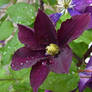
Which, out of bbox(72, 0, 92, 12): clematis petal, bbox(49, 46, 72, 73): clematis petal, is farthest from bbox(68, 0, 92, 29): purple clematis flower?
bbox(49, 46, 72, 73): clematis petal

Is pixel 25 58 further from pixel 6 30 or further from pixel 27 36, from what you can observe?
pixel 6 30

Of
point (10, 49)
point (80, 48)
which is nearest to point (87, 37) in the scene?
point (80, 48)

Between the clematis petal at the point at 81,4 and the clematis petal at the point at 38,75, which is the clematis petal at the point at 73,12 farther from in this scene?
the clematis petal at the point at 38,75

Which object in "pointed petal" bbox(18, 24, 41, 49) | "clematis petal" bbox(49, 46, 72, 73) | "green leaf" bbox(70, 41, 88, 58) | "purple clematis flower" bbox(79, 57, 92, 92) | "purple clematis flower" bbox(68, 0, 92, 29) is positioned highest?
"purple clematis flower" bbox(68, 0, 92, 29)

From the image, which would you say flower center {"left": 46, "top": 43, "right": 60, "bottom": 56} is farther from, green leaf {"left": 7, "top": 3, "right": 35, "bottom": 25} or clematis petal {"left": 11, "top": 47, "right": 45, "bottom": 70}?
green leaf {"left": 7, "top": 3, "right": 35, "bottom": 25}

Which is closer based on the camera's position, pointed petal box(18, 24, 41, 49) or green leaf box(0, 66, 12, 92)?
pointed petal box(18, 24, 41, 49)

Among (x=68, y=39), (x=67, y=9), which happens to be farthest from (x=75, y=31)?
(x=67, y=9)

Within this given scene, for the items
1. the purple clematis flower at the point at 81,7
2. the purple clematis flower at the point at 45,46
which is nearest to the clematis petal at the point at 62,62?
the purple clematis flower at the point at 45,46
